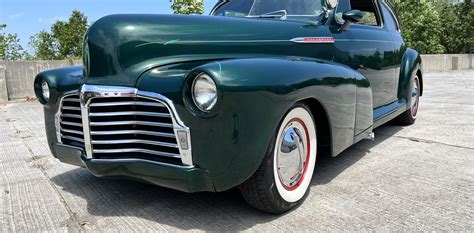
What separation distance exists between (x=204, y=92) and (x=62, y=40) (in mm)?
44357

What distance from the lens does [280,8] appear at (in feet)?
11.6

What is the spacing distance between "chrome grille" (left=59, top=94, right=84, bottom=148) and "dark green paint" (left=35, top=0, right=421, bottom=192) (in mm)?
86

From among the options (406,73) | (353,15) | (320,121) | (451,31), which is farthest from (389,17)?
(451,31)

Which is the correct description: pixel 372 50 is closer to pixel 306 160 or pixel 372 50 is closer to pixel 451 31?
pixel 306 160

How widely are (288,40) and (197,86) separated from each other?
1085 millimetres

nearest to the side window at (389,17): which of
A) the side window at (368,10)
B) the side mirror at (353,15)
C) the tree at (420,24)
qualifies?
the side window at (368,10)

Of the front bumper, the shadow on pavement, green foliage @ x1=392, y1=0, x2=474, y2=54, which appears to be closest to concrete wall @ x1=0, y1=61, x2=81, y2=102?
the shadow on pavement

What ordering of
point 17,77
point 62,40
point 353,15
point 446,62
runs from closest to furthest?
point 353,15 < point 17,77 < point 446,62 < point 62,40

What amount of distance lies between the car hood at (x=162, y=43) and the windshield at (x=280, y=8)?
0.61 meters

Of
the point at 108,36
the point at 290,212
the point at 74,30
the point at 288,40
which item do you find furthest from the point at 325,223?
the point at 74,30

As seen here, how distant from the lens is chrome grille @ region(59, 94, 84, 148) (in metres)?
2.68

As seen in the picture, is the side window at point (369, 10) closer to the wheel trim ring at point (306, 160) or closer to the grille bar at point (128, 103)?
the wheel trim ring at point (306, 160)

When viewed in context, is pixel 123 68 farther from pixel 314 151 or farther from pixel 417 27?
Answer: pixel 417 27

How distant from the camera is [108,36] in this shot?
8.27 feet
